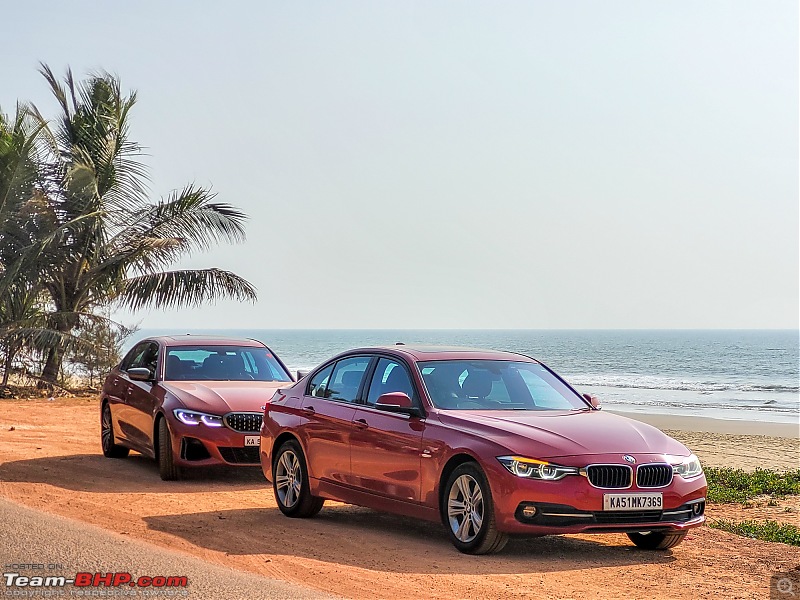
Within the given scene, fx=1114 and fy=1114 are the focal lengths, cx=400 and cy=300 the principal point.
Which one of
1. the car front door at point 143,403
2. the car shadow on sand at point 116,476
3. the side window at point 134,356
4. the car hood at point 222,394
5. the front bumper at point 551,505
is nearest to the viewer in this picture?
the front bumper at point 551,505

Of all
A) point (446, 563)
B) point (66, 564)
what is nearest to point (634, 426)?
point (446, 563)

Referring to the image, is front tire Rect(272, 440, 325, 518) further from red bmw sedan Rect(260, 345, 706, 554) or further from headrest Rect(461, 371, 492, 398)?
headrest Rect(461, 371, 492, 398)

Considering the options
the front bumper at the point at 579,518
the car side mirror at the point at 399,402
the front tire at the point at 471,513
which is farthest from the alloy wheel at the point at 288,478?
the front bumper at the point at 579,518

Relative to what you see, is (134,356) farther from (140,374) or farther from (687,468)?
(687,468)

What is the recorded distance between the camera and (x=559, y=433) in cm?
870

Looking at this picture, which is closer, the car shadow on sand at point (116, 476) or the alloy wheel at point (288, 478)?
the alloy wheel at point (288, 478)

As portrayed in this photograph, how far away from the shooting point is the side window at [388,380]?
9.75 metres

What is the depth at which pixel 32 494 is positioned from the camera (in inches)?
454

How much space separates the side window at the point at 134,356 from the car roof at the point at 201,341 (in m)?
0.24

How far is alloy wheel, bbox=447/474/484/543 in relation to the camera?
8.61 meters

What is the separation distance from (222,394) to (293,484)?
287cm

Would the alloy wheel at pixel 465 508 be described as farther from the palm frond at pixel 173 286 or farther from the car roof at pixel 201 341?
the palm frond at pixel 173 286

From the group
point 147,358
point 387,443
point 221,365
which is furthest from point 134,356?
point 387,443

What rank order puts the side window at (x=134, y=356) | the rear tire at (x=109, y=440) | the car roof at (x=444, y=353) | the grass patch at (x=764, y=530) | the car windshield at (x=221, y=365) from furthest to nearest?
1. the rear tire at (x=109, y=440)
2. the side window at (x=134, y=356)
3. the car windshield at (x=221, y=365)
4. the grass patch at (x=764, y=530)
5. the car roof at (x=444, y=353)
